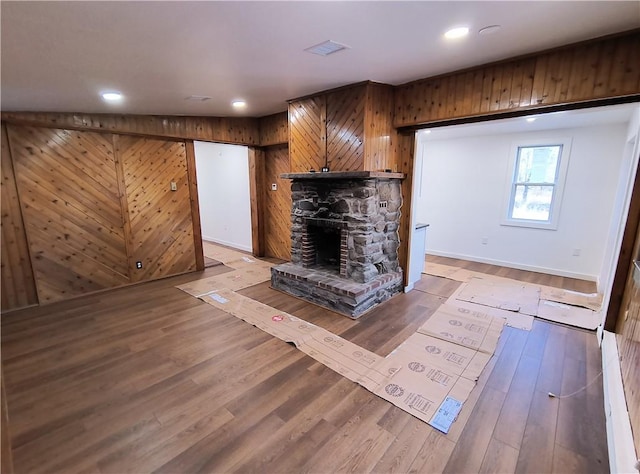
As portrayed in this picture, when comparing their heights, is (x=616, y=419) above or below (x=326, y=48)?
below

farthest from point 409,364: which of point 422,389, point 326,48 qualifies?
point 326,48

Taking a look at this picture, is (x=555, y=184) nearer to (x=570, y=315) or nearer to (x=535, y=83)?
(x=570, y=315)

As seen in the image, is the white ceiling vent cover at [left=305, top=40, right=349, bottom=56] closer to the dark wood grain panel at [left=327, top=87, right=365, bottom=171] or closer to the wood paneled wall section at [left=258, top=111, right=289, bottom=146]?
the dark wood grain panel at [left=327, top=87, right=365, bottom=171]

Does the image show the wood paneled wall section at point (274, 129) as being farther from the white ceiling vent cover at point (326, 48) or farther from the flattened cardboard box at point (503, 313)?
the flattened cardboard box at point (503, 313)

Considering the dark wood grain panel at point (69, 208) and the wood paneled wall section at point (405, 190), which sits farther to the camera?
the wood paneled wall section at point (405, 190)

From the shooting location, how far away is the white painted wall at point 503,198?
440 centimetres

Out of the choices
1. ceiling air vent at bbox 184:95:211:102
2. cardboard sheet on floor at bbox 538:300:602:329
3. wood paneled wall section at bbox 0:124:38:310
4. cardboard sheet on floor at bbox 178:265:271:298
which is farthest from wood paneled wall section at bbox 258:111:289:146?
cardboard sheet on floor at bbox 538:300:602:329

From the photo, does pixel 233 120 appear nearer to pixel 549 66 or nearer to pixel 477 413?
pixel 549 66

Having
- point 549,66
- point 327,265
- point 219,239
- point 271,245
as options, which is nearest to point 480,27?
point 549,66

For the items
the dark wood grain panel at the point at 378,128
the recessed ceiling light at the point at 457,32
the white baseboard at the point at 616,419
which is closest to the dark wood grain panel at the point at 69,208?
the dark wood grain panel at the point at 378,128

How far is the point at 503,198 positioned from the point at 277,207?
13.8 feet

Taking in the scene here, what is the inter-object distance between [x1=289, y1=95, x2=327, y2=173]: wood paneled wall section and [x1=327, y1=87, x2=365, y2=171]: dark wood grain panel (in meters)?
0.11

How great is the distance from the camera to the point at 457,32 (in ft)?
6.78

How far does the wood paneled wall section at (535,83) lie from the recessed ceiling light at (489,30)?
2.37 feet
